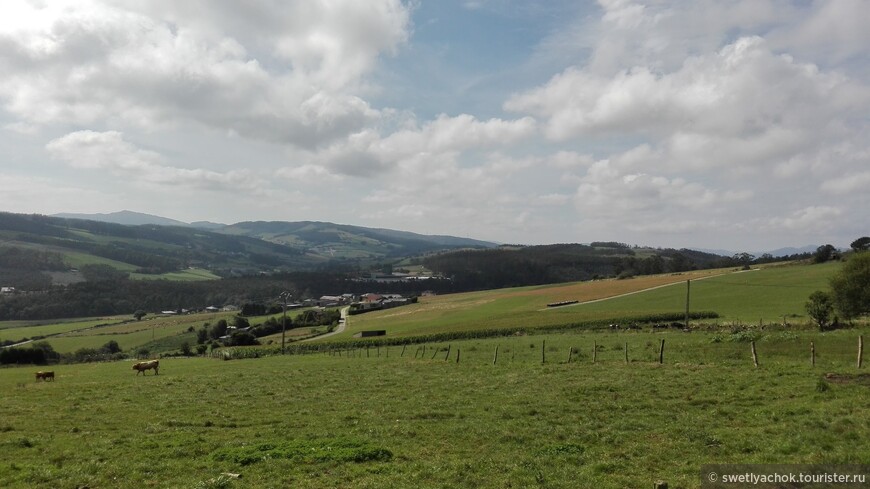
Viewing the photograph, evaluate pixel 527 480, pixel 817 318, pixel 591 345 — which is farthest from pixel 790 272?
pixel 527 480

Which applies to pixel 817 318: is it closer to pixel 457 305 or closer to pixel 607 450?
pixel 607 450

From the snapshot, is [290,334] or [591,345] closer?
[591,345]

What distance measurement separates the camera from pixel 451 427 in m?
17.8

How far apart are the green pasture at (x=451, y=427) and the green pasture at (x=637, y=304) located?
145 ft

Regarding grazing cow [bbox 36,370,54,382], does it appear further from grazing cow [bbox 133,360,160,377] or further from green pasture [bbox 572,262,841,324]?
green pasture [bbox 572,262,841,324]

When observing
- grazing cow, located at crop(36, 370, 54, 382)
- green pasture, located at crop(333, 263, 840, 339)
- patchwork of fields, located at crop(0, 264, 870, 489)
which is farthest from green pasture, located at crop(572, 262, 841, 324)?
grazing cow, located at crop(36, 370, 54, 382)

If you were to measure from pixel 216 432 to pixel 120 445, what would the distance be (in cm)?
295

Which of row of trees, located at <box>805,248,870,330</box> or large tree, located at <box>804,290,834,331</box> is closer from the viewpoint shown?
large tree, located at <box>804,290,834,331</box>

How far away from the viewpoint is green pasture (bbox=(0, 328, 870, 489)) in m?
12.6

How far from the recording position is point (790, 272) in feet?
328

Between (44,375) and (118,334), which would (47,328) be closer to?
(118,334)

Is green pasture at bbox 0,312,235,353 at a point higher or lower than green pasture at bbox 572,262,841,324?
lower

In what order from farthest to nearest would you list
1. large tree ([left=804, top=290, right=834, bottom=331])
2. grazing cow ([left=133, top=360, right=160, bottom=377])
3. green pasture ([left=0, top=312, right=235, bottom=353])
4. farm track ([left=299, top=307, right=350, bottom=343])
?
green pasture ([left=0, top=312, right=235, bottom=353]), farm track ([left=299, top=307, right=350, bottom=343]), large tree ([left=804, top=290, right=834, bottom=331]), grazing cow ([left=133, top=360, right=160, bottom=377])

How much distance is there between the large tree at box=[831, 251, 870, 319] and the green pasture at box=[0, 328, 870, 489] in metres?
27.5
